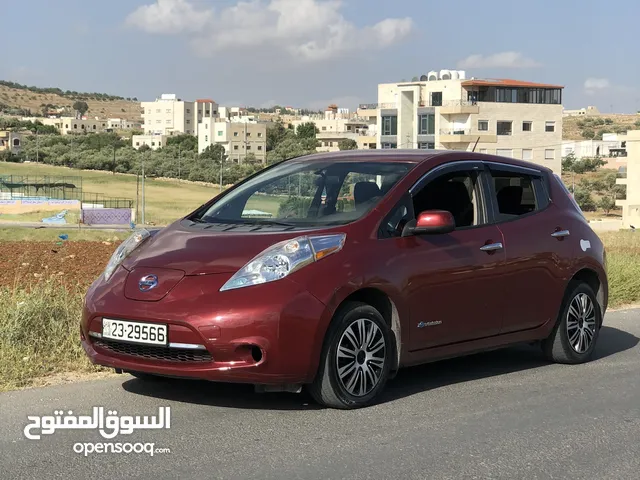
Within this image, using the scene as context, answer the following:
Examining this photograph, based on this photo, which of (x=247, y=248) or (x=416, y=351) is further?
(x=416, y=351)

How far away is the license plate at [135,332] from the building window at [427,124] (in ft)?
306

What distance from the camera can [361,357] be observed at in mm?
6289

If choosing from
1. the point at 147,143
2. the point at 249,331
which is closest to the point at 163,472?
the point at 249,331

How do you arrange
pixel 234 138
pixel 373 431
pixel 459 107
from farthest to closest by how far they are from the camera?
pixel 234 138
pixel 459 107
pixel 373 431

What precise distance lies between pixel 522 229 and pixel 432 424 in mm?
2256

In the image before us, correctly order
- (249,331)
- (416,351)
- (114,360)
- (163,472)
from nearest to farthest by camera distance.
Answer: (163,472) → (249,331) → (114,360) → (416,351)

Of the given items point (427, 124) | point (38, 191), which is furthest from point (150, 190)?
point (427, 124)

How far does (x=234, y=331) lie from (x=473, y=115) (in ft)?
301

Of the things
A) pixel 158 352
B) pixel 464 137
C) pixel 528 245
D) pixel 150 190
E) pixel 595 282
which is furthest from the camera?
pixel 150 190

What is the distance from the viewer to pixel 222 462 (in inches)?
199

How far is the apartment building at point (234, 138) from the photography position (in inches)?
6088

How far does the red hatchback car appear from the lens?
586 centimetres

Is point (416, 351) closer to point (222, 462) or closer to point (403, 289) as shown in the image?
point (403, 289)

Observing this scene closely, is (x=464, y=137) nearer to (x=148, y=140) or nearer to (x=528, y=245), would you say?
(x=528, y=245)
